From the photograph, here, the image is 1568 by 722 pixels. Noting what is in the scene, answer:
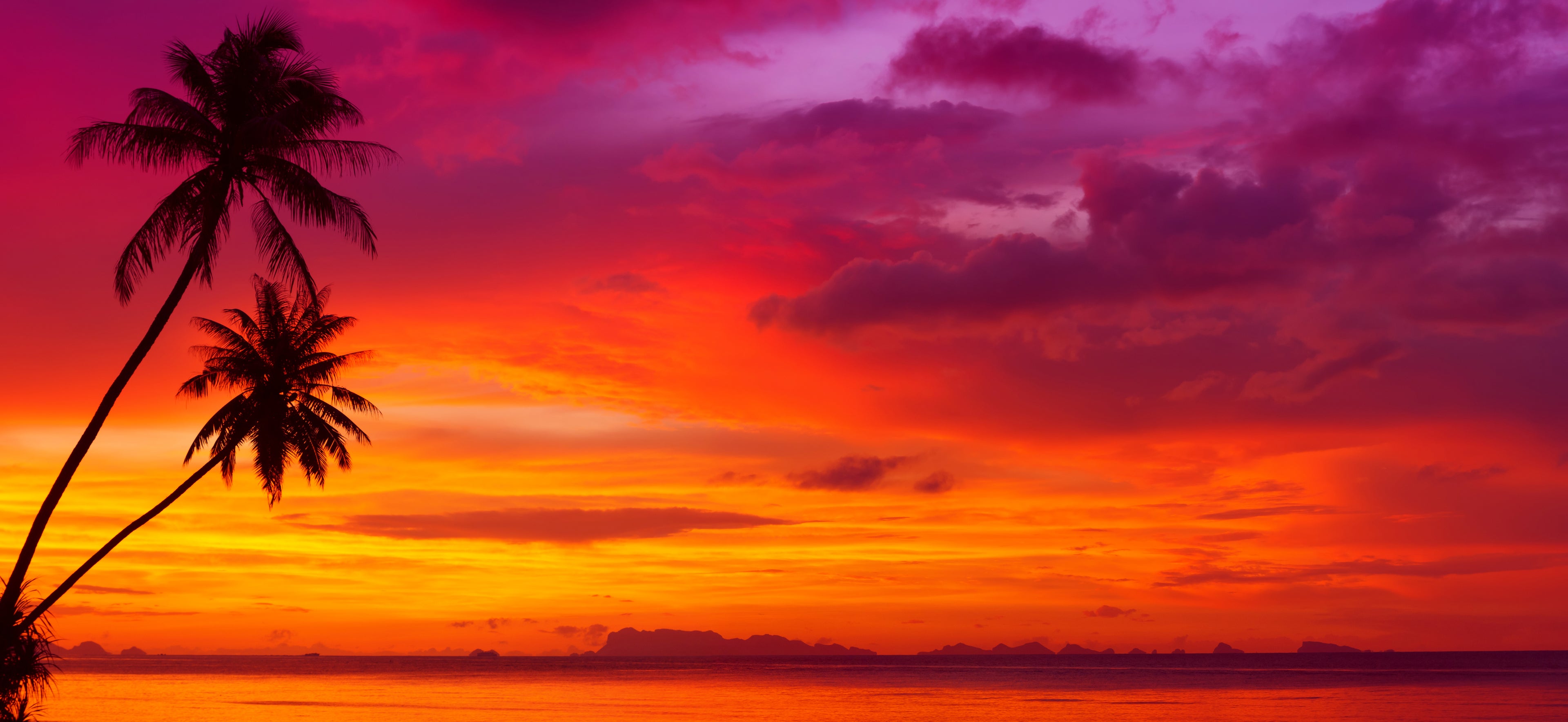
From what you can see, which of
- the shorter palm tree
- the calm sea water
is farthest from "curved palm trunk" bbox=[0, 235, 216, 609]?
the calm sea water

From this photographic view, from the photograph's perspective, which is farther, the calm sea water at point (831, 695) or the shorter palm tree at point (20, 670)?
the calm sea water at point (831, 695)

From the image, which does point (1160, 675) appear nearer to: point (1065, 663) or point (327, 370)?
point (1065, 663)

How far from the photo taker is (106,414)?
24281 mm

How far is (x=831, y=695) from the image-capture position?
8244cm

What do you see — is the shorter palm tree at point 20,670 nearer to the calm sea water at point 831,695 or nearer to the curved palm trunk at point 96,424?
the curved palm trunk at point 96,424

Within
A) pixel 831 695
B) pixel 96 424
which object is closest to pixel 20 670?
pixel 96 424

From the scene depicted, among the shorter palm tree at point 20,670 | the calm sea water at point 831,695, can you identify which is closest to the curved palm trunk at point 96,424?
the shorter palm tree at point 20,670

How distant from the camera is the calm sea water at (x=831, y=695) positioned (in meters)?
59.6

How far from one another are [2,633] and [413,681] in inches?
3518

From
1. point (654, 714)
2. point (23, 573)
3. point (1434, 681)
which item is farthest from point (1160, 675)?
point (23, 573)

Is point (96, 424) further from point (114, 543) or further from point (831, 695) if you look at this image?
point (831, 695)

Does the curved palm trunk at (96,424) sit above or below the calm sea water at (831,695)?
→ above

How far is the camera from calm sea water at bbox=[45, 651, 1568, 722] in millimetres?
59625

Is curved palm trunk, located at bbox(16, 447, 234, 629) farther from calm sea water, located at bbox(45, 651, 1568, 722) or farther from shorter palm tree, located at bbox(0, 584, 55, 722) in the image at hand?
calm sea water, located at bbox(45, 651, 1568, 722)
